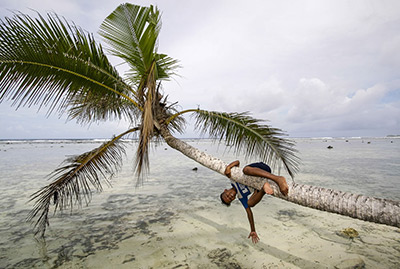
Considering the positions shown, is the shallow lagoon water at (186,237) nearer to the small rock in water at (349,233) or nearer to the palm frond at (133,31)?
the small rock in water at (349,233)

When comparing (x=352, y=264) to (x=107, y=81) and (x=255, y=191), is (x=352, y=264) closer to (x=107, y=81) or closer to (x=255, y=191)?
(x=255, y=191)

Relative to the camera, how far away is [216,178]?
10.7 metres

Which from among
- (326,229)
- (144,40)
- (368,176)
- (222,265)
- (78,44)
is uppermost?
(144,40)

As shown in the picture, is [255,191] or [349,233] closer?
[255,191]

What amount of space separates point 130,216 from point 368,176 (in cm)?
1086

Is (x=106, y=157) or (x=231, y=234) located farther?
(x=231, y=234)

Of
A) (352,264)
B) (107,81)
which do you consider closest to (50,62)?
(107,81)

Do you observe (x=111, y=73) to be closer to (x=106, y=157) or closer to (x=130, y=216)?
(x=106, y=157)

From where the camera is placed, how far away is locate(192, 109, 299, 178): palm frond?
381cm

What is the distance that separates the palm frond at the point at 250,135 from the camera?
381cm

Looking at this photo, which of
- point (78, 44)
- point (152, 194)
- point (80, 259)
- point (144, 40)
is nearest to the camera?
point (78, 44)

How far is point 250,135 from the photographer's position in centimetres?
401

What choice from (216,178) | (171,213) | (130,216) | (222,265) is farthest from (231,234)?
(216,178)

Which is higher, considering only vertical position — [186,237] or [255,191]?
[255,191]
